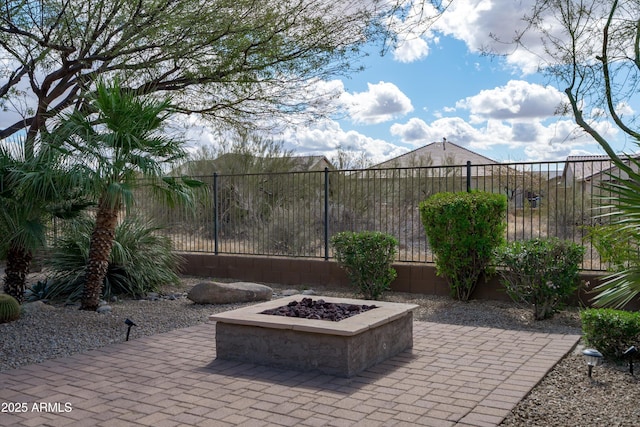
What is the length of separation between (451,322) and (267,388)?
3.63 meters

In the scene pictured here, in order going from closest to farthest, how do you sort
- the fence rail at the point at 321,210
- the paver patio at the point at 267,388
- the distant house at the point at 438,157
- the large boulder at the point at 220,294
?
the paver patio at the point at 267,388
the large boulder at the point at 220,294
the fence rail at the point at 321,210
the distant house at the point at 438,157

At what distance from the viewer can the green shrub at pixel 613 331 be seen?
5.52m

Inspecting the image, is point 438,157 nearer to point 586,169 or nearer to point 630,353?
point 586,169

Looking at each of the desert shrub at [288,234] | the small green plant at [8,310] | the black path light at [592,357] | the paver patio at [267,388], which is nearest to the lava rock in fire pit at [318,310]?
the paver patio at [267,388]

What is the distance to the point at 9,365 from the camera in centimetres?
571

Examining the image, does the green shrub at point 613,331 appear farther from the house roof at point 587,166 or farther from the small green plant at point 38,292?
the small green plant at point 38,292

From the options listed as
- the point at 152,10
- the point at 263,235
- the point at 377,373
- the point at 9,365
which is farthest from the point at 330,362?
the point at 263,235

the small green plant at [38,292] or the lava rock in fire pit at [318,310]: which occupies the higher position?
the lava rock in fire pit at [318,310]

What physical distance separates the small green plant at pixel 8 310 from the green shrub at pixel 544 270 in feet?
20.4

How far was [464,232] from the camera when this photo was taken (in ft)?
28.5

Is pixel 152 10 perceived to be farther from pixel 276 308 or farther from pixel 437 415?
pixel 437 415

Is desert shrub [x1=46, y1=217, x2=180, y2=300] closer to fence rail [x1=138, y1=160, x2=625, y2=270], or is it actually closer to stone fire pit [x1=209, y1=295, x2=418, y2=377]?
fence rail [x1=138, y1=160, x2=625, y2=270]

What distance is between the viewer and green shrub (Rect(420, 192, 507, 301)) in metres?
8.68

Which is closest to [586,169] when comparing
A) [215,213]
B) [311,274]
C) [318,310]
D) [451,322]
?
[451,322]
